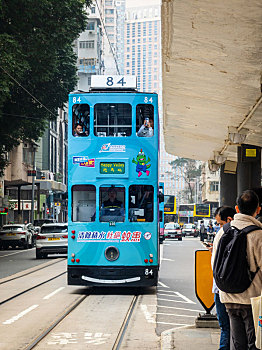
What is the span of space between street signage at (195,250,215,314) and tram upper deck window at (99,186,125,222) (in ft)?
18.6

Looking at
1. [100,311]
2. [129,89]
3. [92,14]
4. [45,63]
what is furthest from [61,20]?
[92,14]

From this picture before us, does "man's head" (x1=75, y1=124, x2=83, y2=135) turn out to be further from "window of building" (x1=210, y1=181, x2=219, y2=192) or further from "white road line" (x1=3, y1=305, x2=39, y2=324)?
"window of building" (x1=210, y1=181, x2=219, y2=192)

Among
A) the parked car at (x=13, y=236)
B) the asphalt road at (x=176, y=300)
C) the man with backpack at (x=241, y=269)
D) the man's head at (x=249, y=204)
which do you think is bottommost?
the asphalt road at (x=176, y=300)

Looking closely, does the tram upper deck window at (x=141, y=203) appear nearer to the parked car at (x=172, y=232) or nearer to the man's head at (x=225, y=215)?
A: the man's head at (x=225, y=215)

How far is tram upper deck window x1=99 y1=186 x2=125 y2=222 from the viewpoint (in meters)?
16.8

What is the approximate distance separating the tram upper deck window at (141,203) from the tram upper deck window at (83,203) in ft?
2.86

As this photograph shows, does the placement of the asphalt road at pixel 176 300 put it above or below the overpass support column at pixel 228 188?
below

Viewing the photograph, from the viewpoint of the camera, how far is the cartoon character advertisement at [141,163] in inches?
662

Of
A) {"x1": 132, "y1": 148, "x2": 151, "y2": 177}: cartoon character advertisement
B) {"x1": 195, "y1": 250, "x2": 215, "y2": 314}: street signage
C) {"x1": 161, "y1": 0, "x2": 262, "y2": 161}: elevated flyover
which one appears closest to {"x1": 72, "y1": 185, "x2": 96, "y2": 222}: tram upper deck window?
{"x1": 132, "y1": 148, "x2": 151, "y2": 177}: cartoon character advertisement

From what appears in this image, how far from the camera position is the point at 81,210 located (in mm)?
16969

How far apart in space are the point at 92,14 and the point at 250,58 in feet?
391

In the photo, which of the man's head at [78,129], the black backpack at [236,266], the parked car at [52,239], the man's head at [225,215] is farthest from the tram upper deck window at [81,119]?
the parked car at [52,239]

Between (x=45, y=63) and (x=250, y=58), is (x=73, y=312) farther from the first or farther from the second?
(x=45, y=63)

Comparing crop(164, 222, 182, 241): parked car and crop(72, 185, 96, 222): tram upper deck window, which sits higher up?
crop(72, 185, 96, 222): tram upper deck window
